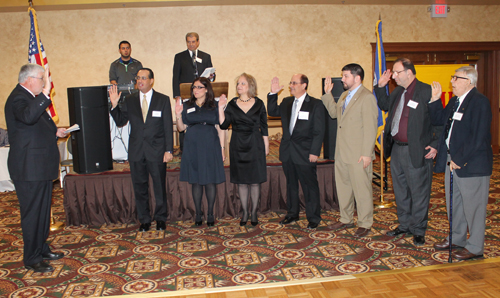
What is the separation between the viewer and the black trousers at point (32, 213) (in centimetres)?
333

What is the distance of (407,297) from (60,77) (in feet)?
25.2

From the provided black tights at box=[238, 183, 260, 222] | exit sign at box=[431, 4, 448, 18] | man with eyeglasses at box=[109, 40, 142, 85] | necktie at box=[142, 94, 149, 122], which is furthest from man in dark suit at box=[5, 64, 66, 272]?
exit sign at box=[431, 4, 448, 18]

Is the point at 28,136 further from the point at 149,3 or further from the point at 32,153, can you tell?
the point at 149,3

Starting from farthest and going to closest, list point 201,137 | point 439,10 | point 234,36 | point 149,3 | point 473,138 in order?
point 439,10, point 234,36, point 149,3, point 201,137, point 473,138

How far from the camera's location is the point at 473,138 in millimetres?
3139

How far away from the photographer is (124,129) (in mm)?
5324

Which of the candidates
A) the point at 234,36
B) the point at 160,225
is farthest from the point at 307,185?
the point at 234,36

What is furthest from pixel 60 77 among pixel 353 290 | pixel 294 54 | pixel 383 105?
pixel 353 290

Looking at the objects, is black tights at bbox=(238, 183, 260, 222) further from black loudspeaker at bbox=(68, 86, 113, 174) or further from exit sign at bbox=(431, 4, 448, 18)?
exit sign at bbox=(431, 4, 448, 18)

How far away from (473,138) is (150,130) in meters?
3.03

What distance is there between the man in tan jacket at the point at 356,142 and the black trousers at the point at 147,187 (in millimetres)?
1914

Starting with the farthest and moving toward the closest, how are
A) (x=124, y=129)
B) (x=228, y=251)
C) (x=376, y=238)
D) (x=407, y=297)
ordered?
(x=124, y=129)
(x=376, y=238)
(x=228, y=251)
(x=407, y=297)

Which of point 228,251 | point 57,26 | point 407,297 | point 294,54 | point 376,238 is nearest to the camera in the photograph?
point 407,297

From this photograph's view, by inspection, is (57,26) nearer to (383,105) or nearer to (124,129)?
(124,129)
